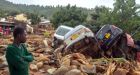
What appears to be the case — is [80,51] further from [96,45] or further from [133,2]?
[133,2]

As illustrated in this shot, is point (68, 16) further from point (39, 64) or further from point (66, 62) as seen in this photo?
point (66, 62)

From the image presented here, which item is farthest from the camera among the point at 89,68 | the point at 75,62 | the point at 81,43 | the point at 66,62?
the point at 81,43

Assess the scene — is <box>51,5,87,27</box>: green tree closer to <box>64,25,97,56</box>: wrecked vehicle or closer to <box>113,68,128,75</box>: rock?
<box>64,25,97,56</box>: wrecked vehicle

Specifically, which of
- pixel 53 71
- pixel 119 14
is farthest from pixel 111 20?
pixel 53 71

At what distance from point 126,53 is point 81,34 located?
2.15 metres

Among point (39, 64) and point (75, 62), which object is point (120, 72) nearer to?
point (75, 62)

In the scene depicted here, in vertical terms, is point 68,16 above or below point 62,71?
below

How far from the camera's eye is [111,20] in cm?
3123

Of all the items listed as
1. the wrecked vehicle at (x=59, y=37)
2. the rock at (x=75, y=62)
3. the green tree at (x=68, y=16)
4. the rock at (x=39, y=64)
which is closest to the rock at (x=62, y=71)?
the rock at (x=75, y=62)

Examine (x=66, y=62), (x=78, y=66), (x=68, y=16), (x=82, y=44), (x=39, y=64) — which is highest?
(x=82, y=44)

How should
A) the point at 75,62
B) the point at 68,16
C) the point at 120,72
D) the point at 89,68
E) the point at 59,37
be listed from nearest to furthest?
1. the point at 120,72
2. the point at 89,68
3. the point at 75,62
4. the point at 59,37
5. the point at 68,16

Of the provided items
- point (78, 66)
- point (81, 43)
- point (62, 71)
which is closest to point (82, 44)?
point (81, 43)

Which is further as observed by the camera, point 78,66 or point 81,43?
point 81,43

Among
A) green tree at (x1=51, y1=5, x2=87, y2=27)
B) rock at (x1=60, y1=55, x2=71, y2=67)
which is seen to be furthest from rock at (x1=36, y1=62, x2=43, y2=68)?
green tree at (x1=51, y1=5, x2=87, y2=27)
